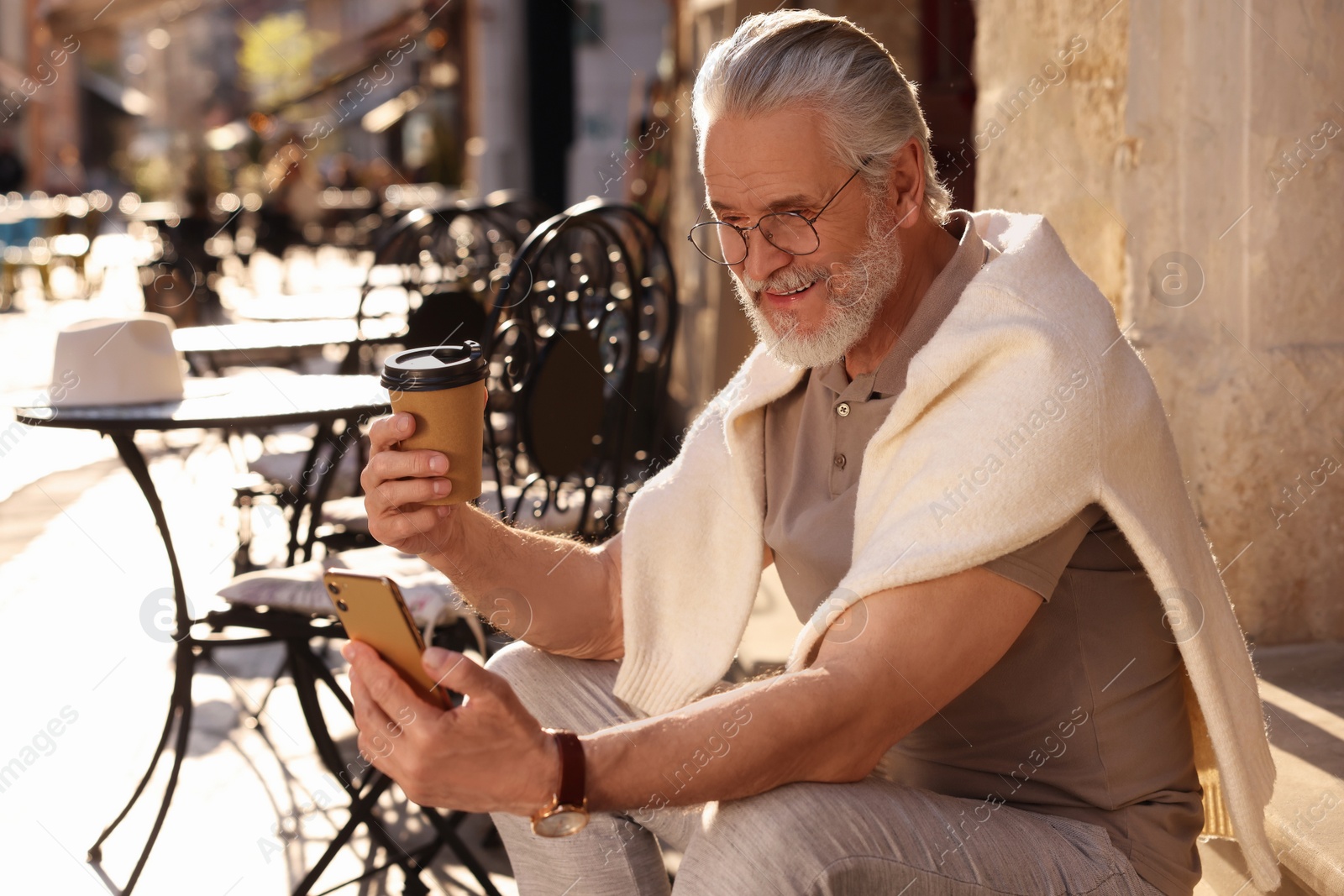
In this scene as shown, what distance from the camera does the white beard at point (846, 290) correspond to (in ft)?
5.64

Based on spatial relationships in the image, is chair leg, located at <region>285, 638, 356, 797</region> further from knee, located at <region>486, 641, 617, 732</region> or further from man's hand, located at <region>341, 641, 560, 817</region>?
man's hand, located at <region>341, 641, 560, 817</region>

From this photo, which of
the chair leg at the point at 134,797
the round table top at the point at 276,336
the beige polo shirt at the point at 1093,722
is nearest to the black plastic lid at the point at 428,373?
the beige polo shirt at the point at 1093,722

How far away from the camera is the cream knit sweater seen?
1479 millimetres

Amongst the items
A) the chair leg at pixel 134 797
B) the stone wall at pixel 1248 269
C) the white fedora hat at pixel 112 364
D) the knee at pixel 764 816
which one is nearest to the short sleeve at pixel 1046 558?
the knee at pixel 764 816

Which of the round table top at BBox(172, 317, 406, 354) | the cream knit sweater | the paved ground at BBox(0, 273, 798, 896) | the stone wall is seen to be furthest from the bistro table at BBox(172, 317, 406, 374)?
the cream knit sweater

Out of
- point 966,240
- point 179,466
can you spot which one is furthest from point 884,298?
point 179,466

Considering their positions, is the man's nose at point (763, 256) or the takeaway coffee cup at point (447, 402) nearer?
the takeaway coffee cup at point (447, 402)

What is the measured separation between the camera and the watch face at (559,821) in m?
1.29

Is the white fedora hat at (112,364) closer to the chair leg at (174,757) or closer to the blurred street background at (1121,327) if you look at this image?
the blurred street background at (1121,327)

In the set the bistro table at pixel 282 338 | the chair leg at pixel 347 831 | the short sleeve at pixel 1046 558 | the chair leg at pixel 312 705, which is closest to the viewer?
the short sleeve at pixel 1046 558

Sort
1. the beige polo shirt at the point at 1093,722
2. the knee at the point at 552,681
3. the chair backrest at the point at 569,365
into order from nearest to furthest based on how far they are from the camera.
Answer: the beige polo shirt at the point at 1093,722
the knee at the point at 552,681
the chair backrest at the point at 569,365

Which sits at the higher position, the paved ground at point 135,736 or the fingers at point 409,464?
the fingers at point 409,464

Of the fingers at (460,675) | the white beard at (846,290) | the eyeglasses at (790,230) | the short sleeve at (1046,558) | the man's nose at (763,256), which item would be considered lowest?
the fingers at (460,675)

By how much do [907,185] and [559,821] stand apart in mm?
954
